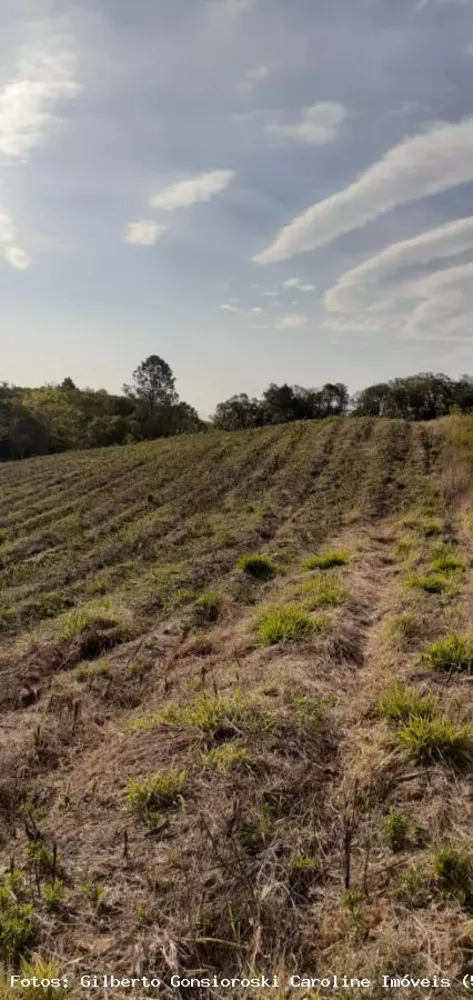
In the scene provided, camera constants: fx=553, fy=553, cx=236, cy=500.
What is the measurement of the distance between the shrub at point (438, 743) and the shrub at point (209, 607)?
406 centimetres

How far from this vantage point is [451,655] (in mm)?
5250

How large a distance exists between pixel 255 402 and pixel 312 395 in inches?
303

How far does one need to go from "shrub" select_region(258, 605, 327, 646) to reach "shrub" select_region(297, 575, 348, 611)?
0.50m

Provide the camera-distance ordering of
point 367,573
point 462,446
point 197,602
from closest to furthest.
→ point 197,602, point 367,573, point 462,446

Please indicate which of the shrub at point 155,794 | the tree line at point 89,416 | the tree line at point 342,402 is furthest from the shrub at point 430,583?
the tree line at point 342,402

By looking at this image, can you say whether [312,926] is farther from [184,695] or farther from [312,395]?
[312,395]

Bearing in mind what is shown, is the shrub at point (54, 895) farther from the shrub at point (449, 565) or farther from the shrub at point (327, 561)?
the shrub at point (327, 561)

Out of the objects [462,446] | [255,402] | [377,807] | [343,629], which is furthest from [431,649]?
[255,402]

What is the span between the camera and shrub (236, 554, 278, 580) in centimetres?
960

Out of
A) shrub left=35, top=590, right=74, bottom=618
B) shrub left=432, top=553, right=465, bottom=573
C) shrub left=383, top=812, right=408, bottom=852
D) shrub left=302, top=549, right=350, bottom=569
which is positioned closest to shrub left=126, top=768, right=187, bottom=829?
shrub left=383, top=812, right=408, bottom=852

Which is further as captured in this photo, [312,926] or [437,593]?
[437,593]

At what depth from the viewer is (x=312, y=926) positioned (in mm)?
2812

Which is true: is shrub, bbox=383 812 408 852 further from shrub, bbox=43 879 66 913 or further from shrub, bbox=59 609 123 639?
shrub, bbox=59 609 123 639

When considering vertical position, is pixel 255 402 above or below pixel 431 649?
above
